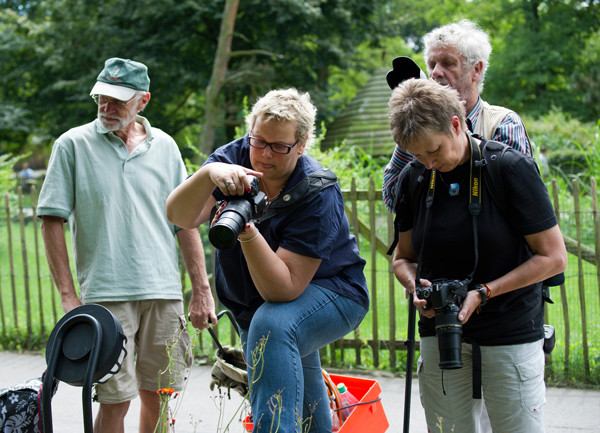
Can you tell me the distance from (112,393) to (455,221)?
6.36 feet

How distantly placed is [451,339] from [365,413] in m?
0.93

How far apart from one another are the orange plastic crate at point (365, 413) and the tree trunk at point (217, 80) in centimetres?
1407

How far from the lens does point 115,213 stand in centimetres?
343

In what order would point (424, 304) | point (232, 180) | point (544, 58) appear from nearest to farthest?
point (232, 180) → point (424, 304) → point (544, 58)

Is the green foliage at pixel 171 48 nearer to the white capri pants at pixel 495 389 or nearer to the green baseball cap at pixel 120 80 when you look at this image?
the green baseball cap at pixel 120 80

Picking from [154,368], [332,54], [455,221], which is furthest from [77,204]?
[332,54]

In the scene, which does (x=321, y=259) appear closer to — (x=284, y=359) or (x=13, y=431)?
(x=284, y=359)

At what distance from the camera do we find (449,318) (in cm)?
243

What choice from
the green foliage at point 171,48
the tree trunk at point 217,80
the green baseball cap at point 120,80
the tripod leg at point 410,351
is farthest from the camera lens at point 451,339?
the green foliage at point 171,48

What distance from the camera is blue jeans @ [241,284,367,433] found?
2354 mm

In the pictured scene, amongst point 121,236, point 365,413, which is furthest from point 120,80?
point 365,413

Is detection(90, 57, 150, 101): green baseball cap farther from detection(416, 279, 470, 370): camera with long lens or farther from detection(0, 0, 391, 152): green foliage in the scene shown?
detection(0, 0, 391, 152): green foliage

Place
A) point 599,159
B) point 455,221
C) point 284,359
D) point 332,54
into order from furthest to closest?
point 332,54 < point 599,159 < point 455,221 < point 284,359

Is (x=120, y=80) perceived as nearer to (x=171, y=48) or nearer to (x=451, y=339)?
(x=451, y=339)
